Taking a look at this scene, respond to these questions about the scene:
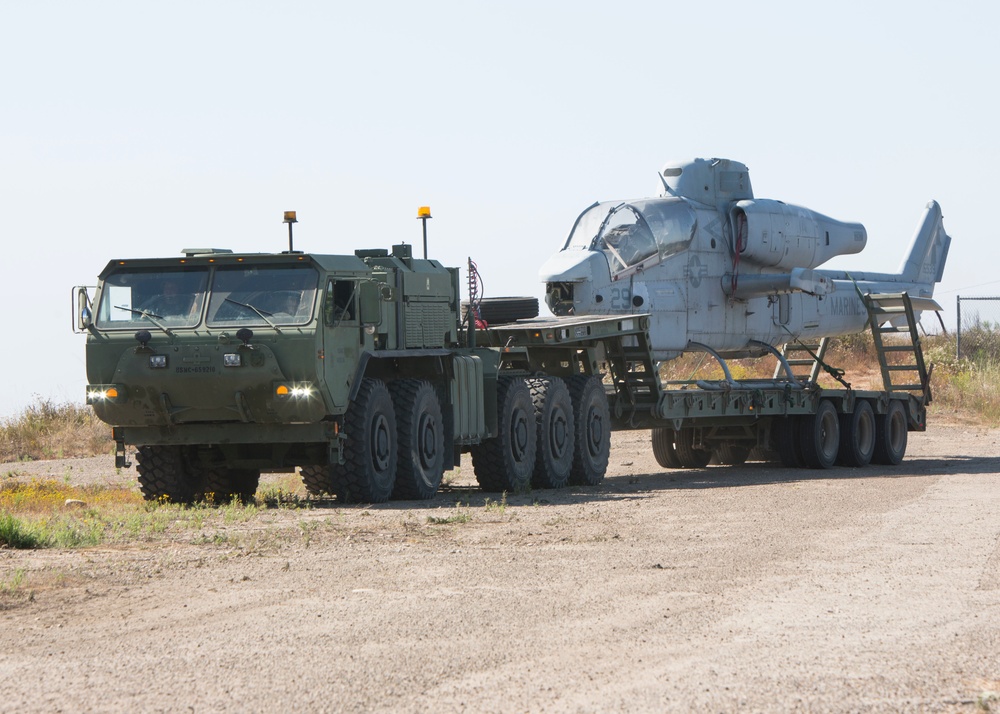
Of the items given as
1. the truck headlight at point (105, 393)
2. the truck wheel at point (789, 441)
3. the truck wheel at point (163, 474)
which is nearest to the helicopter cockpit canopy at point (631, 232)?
the truck wheel at point (789, 441)

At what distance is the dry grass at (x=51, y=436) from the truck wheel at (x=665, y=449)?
9768 millimetres

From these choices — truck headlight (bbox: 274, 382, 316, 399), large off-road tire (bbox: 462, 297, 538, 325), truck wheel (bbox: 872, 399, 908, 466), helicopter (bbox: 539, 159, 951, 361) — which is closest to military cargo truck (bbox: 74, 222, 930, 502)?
truck headlight (bbox: 274, 382, 316, 399)

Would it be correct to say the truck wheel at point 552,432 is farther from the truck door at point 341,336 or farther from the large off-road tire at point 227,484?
the truck door at point 341,336

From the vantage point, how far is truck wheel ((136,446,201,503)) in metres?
15.0

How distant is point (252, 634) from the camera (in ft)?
24.2

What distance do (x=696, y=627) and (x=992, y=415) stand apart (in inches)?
1054

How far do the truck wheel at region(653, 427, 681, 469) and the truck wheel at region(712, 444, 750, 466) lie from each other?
0.64 meters

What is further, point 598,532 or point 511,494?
point 511,494

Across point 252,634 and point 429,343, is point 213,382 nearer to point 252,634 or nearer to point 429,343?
point 429,343

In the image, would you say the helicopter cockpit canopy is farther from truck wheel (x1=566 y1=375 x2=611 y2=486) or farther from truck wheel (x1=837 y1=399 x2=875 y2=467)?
truck wheel (x1=837 y1=399 x2=875 y2=467)

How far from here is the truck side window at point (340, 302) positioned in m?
14.0

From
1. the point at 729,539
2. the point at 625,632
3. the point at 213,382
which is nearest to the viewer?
the point at 625,632

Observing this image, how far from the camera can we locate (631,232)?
2033 cm

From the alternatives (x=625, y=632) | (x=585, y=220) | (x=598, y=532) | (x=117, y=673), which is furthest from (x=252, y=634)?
(x=585, y=220)
